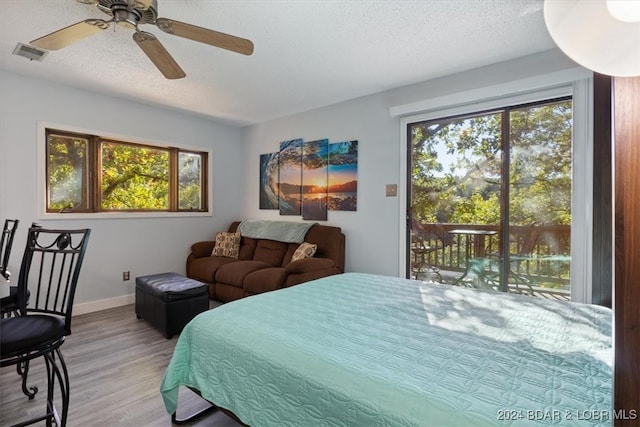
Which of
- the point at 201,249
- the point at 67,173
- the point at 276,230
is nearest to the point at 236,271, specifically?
the point at 276,230

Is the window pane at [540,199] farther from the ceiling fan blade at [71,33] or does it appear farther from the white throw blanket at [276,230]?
the ceiling fan blade at [71,33]

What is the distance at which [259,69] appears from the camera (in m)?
2.93

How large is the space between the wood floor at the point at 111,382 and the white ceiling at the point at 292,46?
245cm

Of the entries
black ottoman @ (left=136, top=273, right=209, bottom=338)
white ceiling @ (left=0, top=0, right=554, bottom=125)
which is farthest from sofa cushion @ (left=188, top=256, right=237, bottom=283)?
white ceiling @ (left=0, top=0, right=554, bottom=125)

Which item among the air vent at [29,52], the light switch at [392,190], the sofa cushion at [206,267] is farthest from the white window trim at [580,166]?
the air vent at [29,52]

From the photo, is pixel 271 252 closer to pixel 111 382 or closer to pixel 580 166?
pixel 111 382

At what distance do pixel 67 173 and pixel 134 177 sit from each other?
27.4 inches

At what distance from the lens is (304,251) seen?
3.75 meters

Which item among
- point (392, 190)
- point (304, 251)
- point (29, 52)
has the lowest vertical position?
point (304, 251)

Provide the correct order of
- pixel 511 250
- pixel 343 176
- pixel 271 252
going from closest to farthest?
pixel 511 250, pixel 343 176, pixel 271 252

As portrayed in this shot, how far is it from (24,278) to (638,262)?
99.5 inches

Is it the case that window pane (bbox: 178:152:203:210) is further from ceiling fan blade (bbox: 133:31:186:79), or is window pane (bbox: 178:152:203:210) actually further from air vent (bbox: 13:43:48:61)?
ceiling fan blade (bbox: 133:31:186:79)

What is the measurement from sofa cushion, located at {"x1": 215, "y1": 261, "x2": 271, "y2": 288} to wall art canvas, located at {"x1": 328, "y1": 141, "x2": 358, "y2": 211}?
1.18 meters

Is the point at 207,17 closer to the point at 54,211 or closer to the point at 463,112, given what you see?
the point at 463,112
